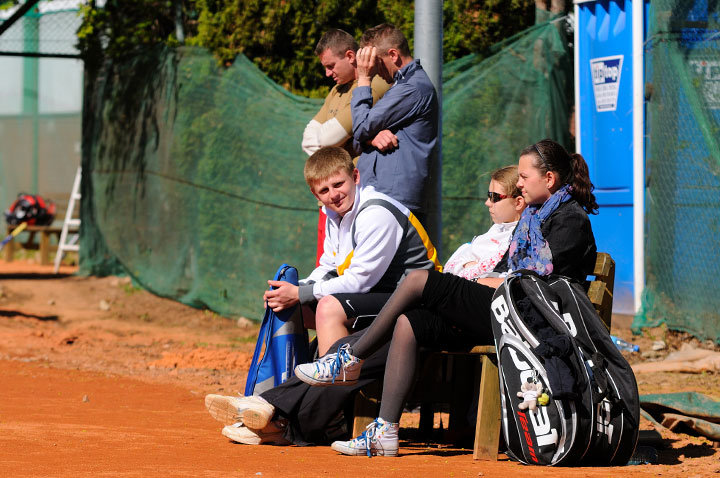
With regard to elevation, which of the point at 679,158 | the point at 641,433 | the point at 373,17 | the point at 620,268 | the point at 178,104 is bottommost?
the point at 641,433

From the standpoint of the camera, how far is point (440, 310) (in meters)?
4.07

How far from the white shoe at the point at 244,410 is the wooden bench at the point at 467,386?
1.28ft

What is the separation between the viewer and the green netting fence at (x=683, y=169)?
23.1ft

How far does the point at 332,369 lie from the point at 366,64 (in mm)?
1854

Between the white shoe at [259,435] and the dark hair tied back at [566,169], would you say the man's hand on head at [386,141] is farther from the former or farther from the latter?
the white shoe at [259,435]

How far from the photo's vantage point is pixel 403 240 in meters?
4.52

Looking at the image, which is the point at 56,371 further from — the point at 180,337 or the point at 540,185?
the point at 540,185

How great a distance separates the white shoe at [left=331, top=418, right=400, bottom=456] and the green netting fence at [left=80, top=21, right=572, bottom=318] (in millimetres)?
3849

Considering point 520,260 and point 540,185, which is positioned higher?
point 540,185

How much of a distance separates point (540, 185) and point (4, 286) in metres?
9.60

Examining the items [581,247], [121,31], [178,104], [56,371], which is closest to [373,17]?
[178,104]

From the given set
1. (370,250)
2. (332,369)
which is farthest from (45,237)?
(332,369)

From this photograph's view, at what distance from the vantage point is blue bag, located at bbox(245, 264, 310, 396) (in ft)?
15.5

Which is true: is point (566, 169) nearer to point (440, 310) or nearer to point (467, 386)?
point (440, 310)
